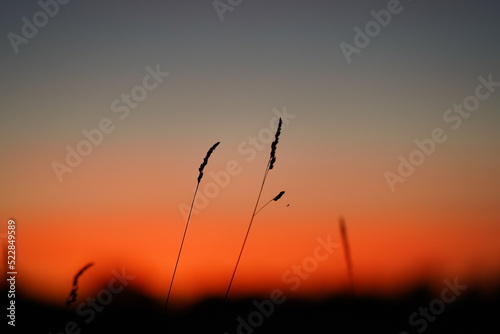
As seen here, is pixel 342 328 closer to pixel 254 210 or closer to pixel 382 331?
pixel 382 331

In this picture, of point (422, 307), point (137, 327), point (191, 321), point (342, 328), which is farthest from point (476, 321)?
point (137, 327)

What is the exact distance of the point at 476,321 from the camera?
4.43 meters

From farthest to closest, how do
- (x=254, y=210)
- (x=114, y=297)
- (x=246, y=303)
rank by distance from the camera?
(x=246, y=303), (x=114, y=297), (x=254, y=210)

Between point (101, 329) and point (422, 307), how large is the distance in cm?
279

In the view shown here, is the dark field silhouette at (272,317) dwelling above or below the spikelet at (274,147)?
below

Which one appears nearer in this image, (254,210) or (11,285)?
(254,210)

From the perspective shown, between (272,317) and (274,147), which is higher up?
(274,147)

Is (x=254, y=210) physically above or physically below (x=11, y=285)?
below

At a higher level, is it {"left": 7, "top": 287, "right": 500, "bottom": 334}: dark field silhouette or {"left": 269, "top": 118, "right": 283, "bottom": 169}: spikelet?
{"left": 269, "top": 118, "right": 283, "bottom": 169}: spikelet

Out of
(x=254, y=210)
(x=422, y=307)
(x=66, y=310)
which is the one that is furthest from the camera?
(x=422, y=307)

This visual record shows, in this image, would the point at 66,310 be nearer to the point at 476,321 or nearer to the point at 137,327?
the point at 137,327

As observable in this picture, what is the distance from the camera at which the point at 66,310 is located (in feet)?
11.8

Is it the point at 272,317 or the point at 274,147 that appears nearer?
the point at 274,147

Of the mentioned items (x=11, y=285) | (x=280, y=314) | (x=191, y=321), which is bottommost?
(x=280, y=314)
